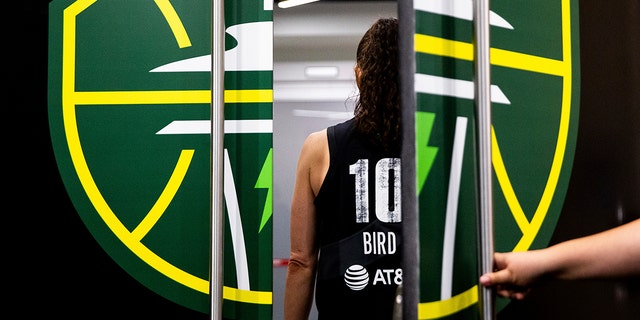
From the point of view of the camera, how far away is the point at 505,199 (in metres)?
1.24

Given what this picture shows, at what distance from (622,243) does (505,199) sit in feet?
0.88

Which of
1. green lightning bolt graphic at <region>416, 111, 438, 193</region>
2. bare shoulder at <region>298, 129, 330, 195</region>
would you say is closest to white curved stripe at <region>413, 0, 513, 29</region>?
green lightning bolt graphic at <region>416, 111, 438, 193</region>

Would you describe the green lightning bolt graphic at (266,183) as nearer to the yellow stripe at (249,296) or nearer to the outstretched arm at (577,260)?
the yellow stripe at (249,296)

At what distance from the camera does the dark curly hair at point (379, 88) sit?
1.50 metres

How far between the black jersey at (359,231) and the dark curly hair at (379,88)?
4 cm

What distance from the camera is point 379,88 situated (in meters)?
1.57

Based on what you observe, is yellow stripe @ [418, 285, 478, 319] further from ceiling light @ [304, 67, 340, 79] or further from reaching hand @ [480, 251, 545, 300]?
ceiling light @ [304, 67, 340, 79]

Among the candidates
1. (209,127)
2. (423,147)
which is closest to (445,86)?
(423,147)

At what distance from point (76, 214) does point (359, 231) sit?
0.61 m

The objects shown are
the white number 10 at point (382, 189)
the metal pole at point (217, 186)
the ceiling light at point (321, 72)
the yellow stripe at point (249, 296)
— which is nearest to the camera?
the metal pole at point (217, 186)

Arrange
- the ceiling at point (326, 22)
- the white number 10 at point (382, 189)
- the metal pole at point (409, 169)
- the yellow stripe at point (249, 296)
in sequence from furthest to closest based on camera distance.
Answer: the ceiling at point (326, 22), the white number 10 at point (382, 189), the yellow stripe at point (249, 296), the metal pole at point (409, 169)

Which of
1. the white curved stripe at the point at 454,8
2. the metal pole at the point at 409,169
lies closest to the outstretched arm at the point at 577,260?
Answer: the metal pole at the point at 409,169

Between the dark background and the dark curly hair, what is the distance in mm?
419

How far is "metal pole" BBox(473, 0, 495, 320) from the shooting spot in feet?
3.06
